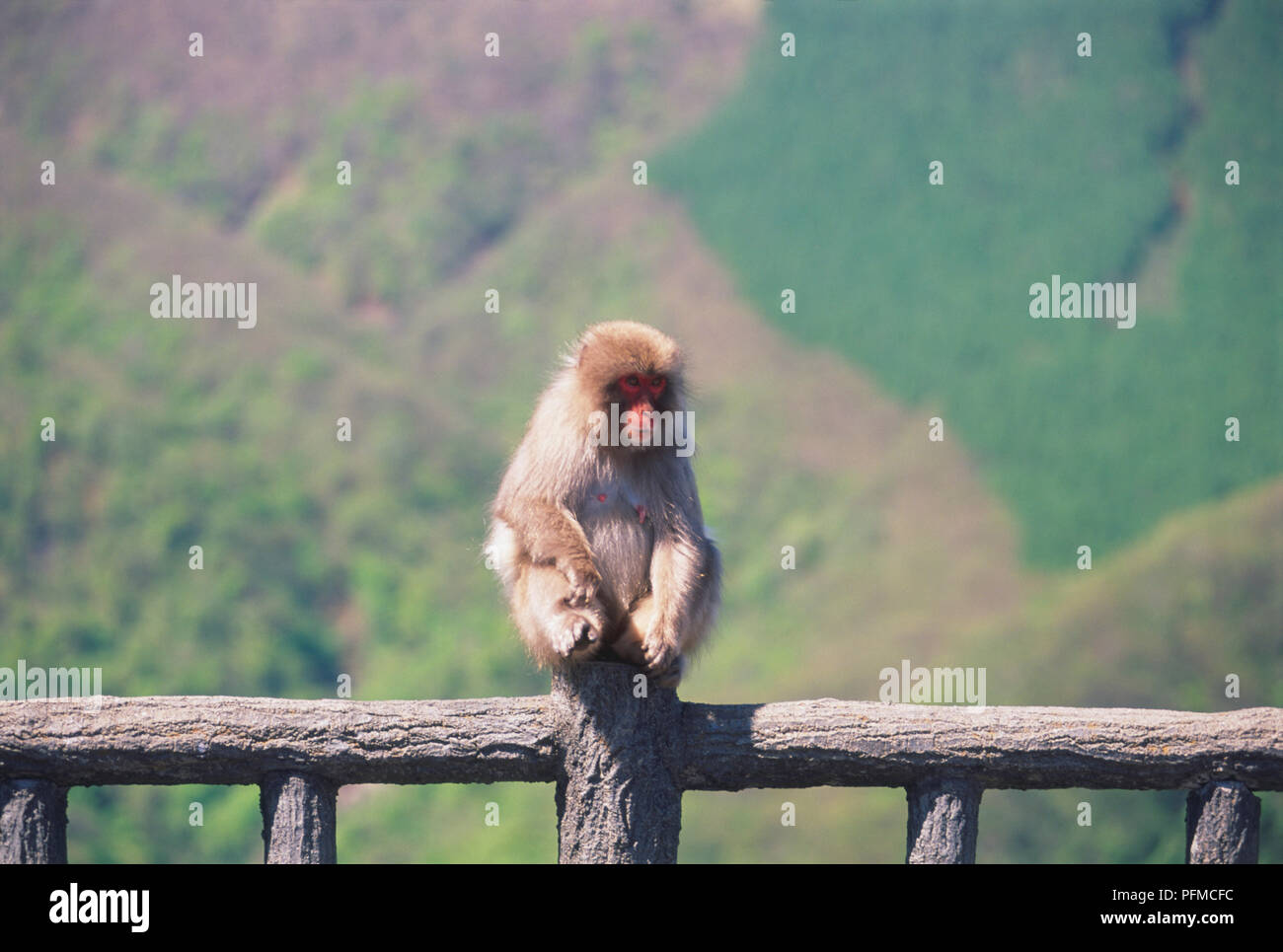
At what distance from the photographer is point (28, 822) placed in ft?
14.5

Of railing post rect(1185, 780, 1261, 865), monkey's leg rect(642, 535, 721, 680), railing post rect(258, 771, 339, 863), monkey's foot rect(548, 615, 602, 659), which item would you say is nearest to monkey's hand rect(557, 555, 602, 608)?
monkey's foot rect(548, 615, 602, 659)

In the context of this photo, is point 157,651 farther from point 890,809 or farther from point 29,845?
point 29,845

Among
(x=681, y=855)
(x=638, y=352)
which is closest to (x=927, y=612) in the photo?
(x=681, y=855)

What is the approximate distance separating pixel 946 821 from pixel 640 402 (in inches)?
68.2

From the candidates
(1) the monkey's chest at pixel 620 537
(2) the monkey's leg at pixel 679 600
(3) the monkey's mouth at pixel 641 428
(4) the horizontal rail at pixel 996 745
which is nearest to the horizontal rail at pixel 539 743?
(4) the horizontal rail at pixel 996 745

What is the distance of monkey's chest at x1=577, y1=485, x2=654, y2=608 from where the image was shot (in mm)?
4871

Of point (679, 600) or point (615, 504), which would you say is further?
point (615, 504)

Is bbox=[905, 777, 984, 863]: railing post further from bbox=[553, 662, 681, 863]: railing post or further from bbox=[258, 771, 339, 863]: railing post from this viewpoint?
bbox=[258, 771, 339, 863]: railing post

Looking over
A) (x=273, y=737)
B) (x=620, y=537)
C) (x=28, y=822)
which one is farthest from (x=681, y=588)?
(x=28, y=822)

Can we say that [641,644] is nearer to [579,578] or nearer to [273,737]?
[579,578]

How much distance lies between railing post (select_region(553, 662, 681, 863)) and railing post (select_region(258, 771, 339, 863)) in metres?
0.77

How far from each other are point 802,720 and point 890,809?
32.8 ft

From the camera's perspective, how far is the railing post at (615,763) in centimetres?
439

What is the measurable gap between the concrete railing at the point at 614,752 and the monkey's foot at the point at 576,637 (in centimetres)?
7
